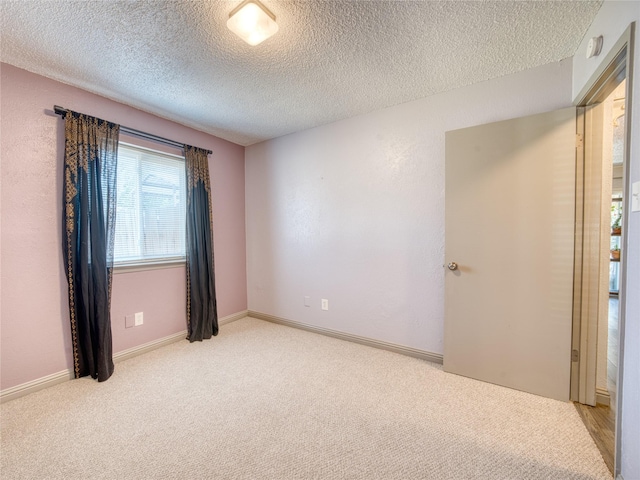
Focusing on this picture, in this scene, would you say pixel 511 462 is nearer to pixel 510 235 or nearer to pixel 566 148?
pixel 510 235

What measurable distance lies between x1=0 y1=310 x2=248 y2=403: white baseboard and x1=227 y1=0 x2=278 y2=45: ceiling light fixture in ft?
9.08

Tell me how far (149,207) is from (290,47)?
204 cm

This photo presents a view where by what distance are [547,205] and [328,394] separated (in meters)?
2.01

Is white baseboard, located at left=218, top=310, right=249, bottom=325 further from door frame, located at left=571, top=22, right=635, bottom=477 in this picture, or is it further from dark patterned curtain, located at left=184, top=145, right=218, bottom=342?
door frame, located at left=571, top=22, right=635, bottom=477

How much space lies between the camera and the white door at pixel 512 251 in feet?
6.02

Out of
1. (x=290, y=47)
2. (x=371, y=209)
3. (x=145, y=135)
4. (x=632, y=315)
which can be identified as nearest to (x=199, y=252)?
(x=145, y=135)

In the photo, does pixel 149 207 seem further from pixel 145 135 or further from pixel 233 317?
pixel 233 317

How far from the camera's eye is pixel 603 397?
5.93 feet

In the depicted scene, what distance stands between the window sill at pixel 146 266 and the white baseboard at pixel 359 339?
1.26m

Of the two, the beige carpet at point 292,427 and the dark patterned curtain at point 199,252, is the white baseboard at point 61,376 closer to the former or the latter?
the beige carpet at point 292,427

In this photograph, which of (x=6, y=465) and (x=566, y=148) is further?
(x=566, y=148)

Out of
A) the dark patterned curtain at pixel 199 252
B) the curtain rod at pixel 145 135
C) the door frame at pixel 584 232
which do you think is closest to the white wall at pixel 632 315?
the door frame at pixel 584 232

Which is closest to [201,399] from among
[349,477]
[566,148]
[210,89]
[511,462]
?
[349,477]

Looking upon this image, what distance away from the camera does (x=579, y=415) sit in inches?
67.2
